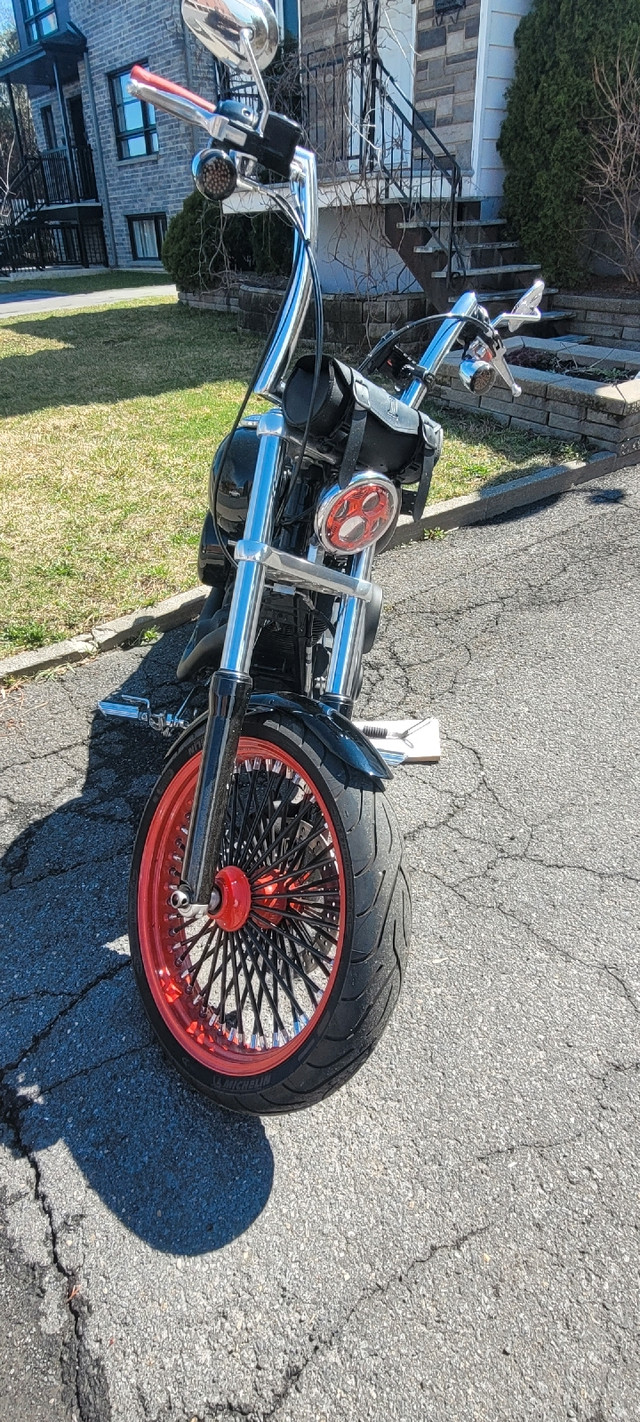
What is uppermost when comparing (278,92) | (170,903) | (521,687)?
(278,92)

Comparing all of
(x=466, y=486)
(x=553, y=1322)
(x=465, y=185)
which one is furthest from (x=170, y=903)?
(x=465, y=185)

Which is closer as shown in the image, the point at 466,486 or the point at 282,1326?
the point at 282,1326

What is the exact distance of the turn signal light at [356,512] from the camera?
1649 millimetres

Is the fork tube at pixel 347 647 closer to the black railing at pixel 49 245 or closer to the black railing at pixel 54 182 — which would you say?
the black railing at pixel 49 245

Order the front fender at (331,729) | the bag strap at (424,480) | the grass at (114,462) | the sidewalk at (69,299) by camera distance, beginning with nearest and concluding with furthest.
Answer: the front fender at (331,729) → the bag strap at (424,480) → the grass at (114,462) → the sidewalk at (69,299)

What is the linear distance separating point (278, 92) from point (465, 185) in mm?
2358

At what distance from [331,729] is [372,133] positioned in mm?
10433

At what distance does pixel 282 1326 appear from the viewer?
153 cm

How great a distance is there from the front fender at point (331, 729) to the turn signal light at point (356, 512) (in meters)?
0.33

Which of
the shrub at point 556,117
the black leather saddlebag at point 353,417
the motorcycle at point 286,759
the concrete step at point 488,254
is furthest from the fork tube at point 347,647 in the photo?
the shrub at point 556,117

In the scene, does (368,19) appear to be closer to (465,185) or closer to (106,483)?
(465,185)

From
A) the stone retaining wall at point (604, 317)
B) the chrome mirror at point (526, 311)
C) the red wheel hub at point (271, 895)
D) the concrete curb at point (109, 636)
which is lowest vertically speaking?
the concrete curb at point (109, 636)

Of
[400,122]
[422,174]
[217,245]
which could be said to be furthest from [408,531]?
[217,245]

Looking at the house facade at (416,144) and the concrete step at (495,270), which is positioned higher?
the house facade at (416,144)
